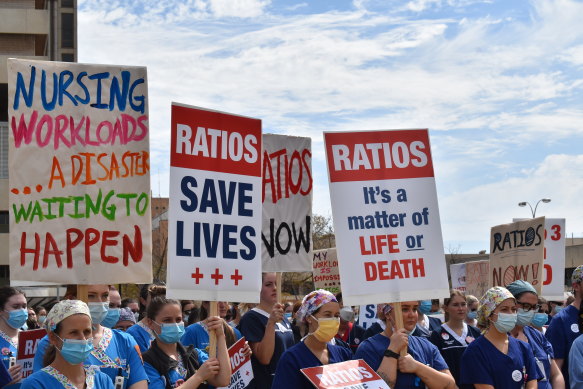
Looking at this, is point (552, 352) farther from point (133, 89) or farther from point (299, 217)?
point (133, 89)

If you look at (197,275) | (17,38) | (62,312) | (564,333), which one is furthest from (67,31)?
(62,312)

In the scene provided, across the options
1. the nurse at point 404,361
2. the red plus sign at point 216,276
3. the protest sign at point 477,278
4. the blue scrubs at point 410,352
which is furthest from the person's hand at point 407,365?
the protest sign at point 477,278

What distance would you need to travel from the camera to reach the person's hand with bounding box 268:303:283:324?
8.59 m

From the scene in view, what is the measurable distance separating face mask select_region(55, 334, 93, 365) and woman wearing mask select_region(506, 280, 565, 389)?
4774mm

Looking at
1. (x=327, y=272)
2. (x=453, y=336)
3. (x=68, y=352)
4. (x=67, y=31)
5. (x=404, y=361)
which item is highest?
(x=67, y=31)

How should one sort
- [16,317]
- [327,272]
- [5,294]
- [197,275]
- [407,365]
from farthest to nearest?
1. [327,272]
2. [5,294]
3. [16,317]
4. [197,275]
5. [407,365]

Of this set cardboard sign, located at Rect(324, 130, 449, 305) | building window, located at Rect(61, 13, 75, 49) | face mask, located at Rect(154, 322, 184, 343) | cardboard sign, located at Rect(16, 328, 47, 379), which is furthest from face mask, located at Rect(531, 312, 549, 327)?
building window, located at Rect(61, 13, 75, 49)

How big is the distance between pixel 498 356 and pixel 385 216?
152 cm

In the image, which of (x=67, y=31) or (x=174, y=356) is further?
(x=67, y=31)

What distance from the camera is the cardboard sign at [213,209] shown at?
24.0 feet

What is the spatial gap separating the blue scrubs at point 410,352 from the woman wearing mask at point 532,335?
1.98 meters

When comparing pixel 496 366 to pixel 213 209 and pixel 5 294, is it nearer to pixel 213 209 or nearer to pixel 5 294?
pixel 213 209

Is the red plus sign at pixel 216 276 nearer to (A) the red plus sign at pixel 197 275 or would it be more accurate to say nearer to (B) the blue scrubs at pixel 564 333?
(A) the red plus sign at pixel 197 275

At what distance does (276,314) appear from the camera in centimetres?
859
